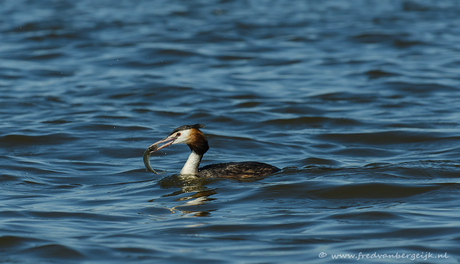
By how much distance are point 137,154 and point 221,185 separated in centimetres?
290

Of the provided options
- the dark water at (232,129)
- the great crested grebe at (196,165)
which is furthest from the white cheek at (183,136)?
the dark water at (232,129)

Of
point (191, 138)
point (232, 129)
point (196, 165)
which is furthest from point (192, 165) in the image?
point (232, 129)

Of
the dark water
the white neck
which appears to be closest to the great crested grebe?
the white neck

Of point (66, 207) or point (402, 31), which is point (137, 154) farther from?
point (402, 31)

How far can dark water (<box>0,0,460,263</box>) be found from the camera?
7.05 m

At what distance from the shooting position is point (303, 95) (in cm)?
1681

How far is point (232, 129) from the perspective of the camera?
549 inches

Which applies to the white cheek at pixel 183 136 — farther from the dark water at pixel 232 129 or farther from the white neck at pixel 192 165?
the dark water at pixel 232 129

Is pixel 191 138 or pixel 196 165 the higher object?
pixel 191 138

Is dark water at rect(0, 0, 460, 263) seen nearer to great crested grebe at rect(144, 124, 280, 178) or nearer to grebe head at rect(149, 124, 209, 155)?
great crested grebe at rect(144, 124, 280, 178)

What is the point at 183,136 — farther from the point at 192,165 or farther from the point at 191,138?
the point at 192,165

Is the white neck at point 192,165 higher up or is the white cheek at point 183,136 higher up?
the white cheek at point 183,136

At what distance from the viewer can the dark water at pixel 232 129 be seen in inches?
278

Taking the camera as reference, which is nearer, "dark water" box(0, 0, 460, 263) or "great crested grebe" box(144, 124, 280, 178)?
"dark water" box(0, 0, 460, 263)
